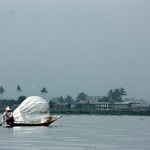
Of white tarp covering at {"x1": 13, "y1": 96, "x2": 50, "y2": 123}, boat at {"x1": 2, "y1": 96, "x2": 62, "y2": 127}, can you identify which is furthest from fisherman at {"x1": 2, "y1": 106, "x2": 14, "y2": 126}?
white tarp covering at {"x1": 13, "y1": 96, "x2": 50, "y2": 123}

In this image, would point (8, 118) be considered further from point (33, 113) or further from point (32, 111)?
point (32, 111)

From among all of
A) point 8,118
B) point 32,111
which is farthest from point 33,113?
point 8,118

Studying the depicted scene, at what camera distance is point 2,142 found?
63031mm

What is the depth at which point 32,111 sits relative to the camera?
97.6 m

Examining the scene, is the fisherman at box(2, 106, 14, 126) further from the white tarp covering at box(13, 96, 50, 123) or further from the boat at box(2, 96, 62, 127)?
the white tarp covering at box(13, 96, 50, 123)

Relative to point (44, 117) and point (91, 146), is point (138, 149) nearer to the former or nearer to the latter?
point (91, 146)

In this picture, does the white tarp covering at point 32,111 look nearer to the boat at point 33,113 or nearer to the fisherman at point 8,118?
the boat at point 33,113

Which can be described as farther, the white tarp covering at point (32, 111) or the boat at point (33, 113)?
the white tarp covering at point (32, 111)

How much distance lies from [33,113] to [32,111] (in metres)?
0.60

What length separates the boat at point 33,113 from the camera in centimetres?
9712

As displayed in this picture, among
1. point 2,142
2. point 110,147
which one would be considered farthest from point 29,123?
point 110,147

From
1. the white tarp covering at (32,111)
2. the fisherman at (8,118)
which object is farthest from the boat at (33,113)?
the fisherman at (8,118)

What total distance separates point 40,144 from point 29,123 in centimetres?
3662

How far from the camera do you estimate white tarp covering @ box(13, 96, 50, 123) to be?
319 ft
